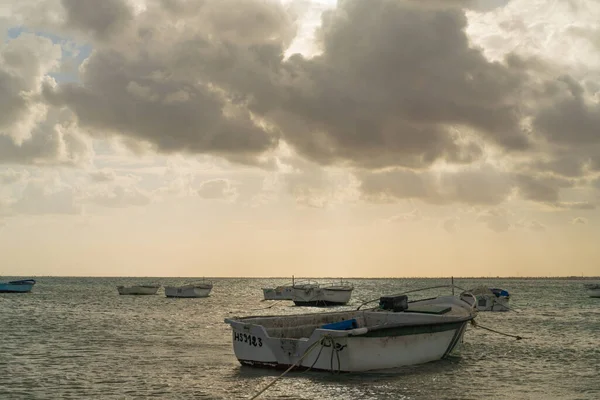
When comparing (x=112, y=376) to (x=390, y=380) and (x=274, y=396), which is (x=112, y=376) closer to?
(x=274, y=396)

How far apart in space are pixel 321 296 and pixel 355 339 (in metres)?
56.6

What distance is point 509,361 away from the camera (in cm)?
2727

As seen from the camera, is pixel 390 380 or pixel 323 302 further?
pixel 323 302

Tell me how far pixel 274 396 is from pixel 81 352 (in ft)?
46.7

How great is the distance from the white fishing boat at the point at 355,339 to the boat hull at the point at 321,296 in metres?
49.4

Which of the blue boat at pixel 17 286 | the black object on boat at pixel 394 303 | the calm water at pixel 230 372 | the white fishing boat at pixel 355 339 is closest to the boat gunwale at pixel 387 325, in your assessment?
the white fishing boat at pixel 355 339

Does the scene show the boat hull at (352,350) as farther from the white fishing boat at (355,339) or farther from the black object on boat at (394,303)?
the black object on boat at (394,303)

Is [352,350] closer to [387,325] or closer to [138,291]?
[387,325]

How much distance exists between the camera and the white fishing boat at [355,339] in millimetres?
21531

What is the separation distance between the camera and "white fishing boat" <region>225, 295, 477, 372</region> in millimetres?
21531

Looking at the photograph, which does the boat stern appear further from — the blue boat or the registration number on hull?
the blue boat

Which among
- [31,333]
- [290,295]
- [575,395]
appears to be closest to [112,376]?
[575,395]

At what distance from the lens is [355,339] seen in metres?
21.5

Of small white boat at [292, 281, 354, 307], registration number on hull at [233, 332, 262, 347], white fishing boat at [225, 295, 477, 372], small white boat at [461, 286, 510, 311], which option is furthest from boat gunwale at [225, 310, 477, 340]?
small white boat at [292, 281, 354, 307]
